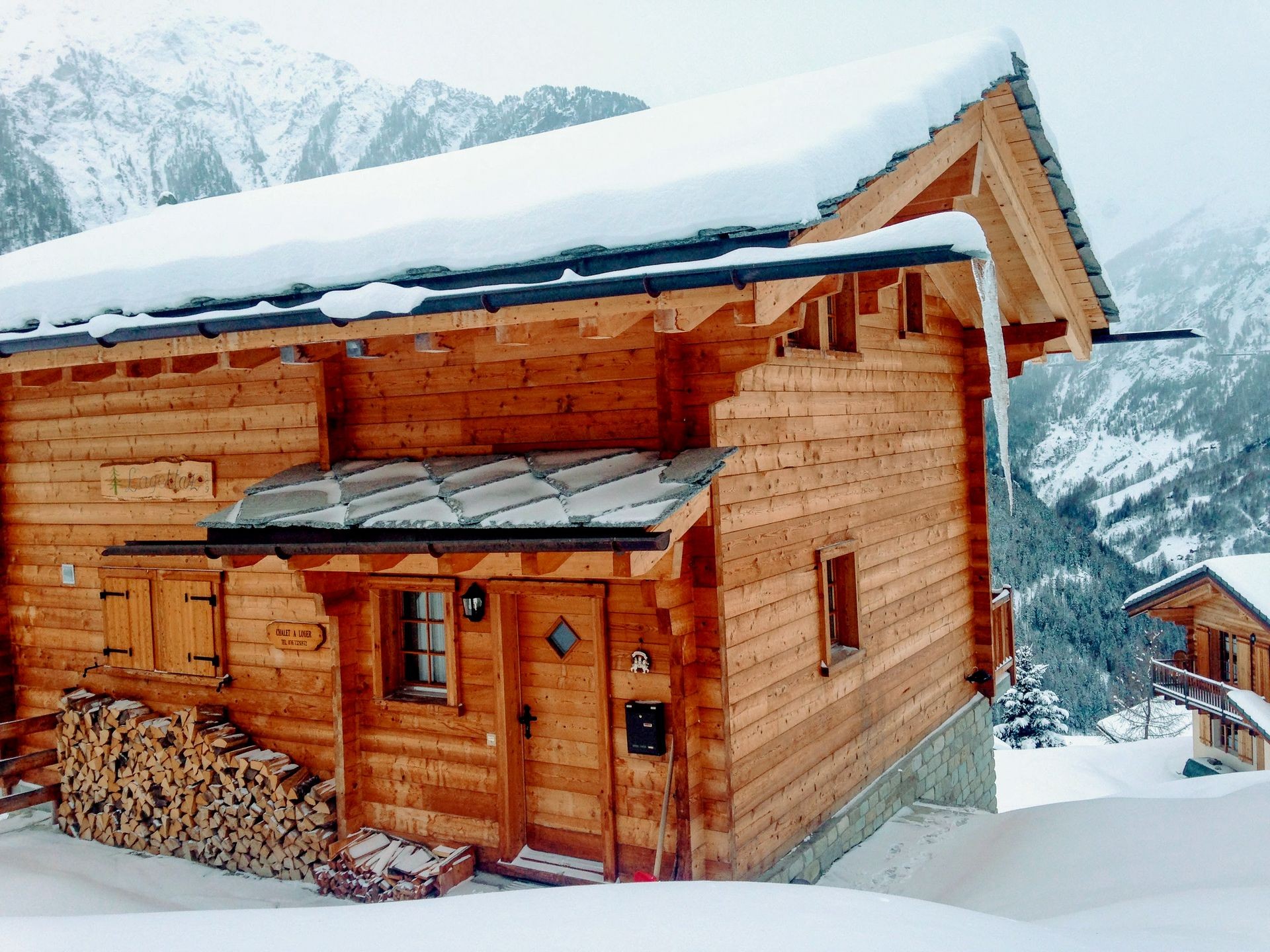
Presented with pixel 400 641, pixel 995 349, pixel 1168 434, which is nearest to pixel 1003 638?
pixel 400 641

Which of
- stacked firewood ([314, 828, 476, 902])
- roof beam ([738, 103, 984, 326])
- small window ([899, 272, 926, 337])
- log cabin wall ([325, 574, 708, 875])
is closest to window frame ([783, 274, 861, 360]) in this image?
roof beam ([738, 103, 984, 326])

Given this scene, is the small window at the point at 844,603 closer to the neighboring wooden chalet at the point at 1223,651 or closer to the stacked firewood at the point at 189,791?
the stacked firewood at the point at 189,791

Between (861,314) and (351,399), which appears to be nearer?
(351,399)

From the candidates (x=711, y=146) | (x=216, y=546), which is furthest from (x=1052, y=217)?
(x=216, y=546)

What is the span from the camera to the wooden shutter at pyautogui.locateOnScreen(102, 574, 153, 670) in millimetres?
7969

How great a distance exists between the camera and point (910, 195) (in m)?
6.66

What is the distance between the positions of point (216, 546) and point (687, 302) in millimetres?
3178

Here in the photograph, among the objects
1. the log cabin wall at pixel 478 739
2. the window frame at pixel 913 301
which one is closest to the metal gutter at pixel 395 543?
the log cabin wall at pixel 478 739

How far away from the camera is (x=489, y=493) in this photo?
567 cm

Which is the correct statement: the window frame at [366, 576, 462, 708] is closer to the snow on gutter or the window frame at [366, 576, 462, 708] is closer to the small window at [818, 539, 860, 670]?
the snow on gutter

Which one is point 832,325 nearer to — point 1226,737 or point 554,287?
point 554,287

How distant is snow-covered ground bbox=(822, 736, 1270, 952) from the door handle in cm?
246

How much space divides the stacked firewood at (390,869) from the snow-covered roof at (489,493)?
244 centimetres

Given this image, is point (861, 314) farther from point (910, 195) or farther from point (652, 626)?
point (652, 626)
